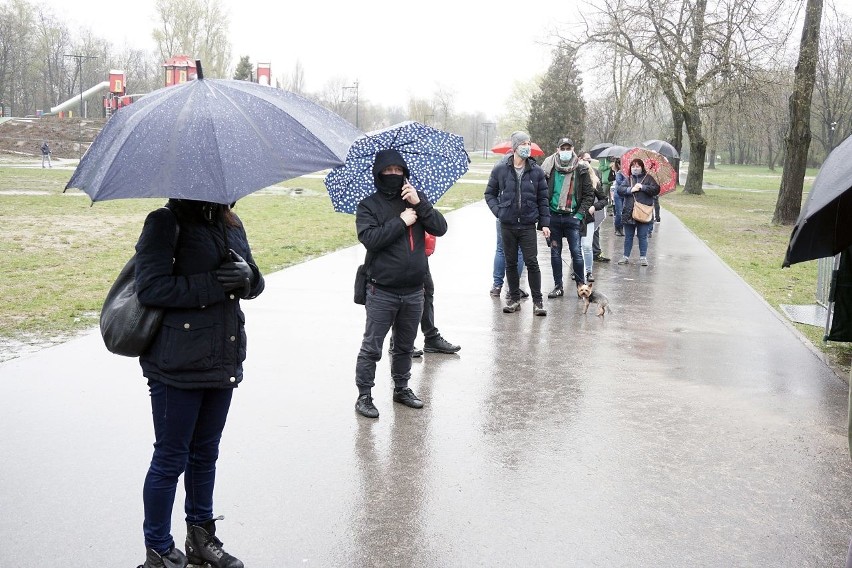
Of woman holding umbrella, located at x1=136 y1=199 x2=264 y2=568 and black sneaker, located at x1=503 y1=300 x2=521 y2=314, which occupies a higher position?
woman holding umbrella, located at x1=136 y1=199 x2=264 y2=568

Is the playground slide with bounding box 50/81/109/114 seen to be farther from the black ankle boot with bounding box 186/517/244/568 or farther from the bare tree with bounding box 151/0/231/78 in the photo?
the black ankle boot with bounding box 186/517/244/568

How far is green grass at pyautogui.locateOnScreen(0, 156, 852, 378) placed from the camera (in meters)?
8.61

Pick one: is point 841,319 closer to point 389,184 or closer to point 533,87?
point 389,184

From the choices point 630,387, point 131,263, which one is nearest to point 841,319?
point 630,387

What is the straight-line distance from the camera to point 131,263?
3.41 meters

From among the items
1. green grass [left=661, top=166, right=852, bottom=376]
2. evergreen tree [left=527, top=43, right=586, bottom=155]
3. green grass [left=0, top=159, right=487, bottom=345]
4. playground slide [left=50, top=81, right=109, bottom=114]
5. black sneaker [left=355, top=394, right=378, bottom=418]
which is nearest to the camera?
black sneaker [left=355, top=394, right=378, bottom=418]

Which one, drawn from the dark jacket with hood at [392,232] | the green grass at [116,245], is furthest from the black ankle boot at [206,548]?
the green grass at [116,245]

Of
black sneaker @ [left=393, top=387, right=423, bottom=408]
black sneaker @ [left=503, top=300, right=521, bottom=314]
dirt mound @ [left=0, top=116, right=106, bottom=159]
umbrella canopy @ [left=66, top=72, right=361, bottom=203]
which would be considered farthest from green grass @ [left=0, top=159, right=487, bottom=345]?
dirt mound @ [left=0, top=116, right=106, bottom=159]

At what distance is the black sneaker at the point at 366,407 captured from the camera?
18.3 feet

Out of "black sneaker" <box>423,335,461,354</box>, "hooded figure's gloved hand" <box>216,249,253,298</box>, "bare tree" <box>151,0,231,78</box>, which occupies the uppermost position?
"bare tree" <box>151,0,231,78</box>

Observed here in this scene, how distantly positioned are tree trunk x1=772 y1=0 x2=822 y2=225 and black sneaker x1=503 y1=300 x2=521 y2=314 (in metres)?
12.8

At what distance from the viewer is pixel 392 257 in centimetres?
537

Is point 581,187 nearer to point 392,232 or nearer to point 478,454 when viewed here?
point 392,232

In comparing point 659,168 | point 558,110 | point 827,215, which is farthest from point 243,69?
point 827,215
